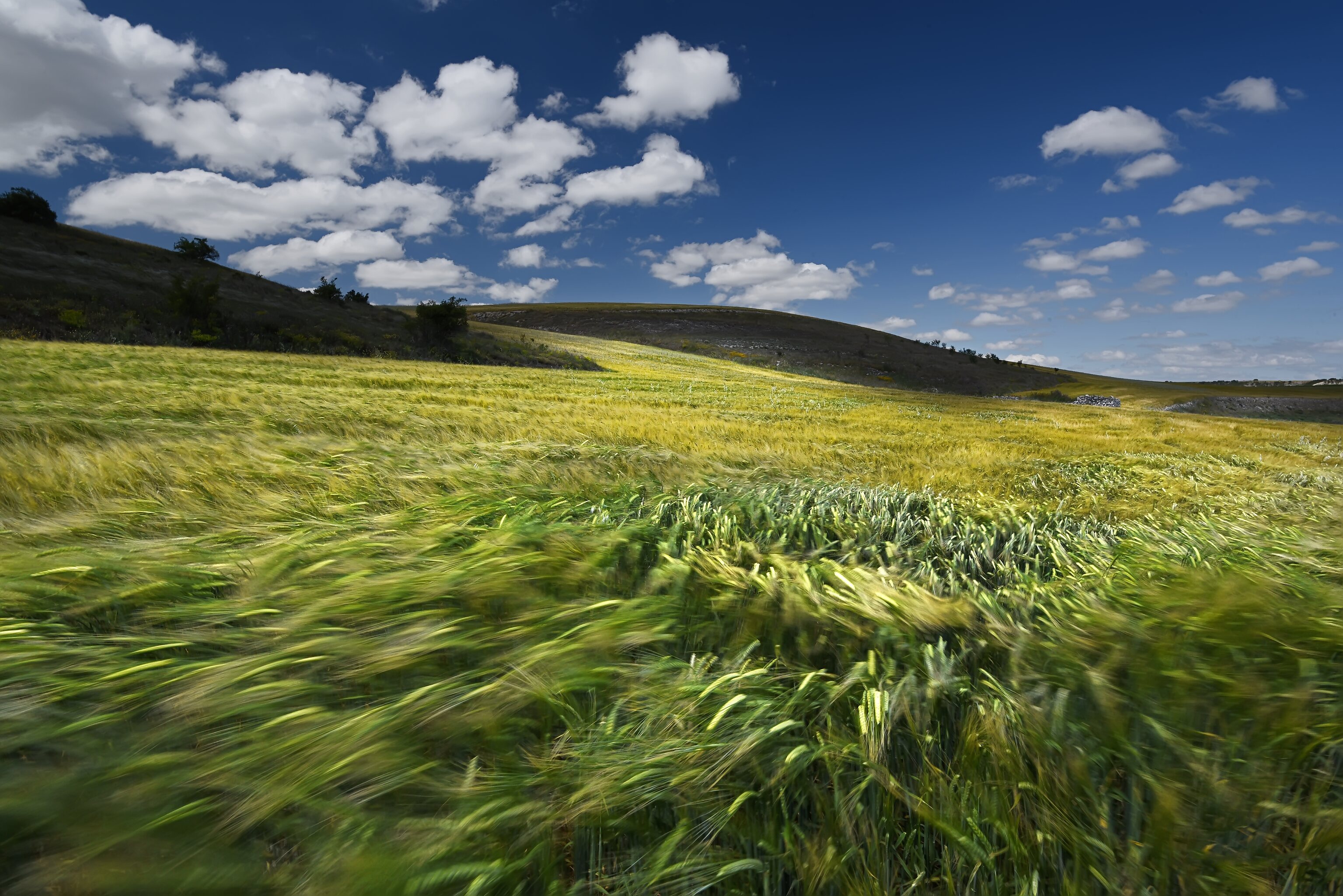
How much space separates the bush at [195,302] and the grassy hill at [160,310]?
0.41 metres

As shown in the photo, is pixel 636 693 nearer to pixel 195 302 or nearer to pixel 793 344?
pixel 195 302

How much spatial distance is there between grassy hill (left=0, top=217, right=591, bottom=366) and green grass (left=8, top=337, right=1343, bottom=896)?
2515 centimetres

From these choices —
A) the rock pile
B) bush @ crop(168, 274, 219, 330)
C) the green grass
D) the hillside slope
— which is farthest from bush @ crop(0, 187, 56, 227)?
the rock pile

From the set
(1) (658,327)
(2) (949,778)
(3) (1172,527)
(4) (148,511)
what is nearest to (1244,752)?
(2) (949,778)

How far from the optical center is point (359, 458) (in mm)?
3947

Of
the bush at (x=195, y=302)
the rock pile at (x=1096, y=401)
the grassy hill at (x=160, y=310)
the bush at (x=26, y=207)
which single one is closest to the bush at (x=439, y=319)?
the grassy hill at (x=160, y=310)

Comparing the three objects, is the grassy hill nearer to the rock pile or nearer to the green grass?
the green grass

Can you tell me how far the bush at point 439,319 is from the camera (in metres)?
30.7

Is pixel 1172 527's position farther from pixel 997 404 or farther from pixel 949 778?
pixel 997 404

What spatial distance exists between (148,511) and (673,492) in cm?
276

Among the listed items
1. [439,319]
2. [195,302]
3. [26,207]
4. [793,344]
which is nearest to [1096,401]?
[793,344]

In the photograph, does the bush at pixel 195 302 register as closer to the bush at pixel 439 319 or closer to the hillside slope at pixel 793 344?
the bush at pixel 439 319

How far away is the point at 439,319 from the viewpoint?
101ft

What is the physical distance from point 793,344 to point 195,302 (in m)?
61.4
